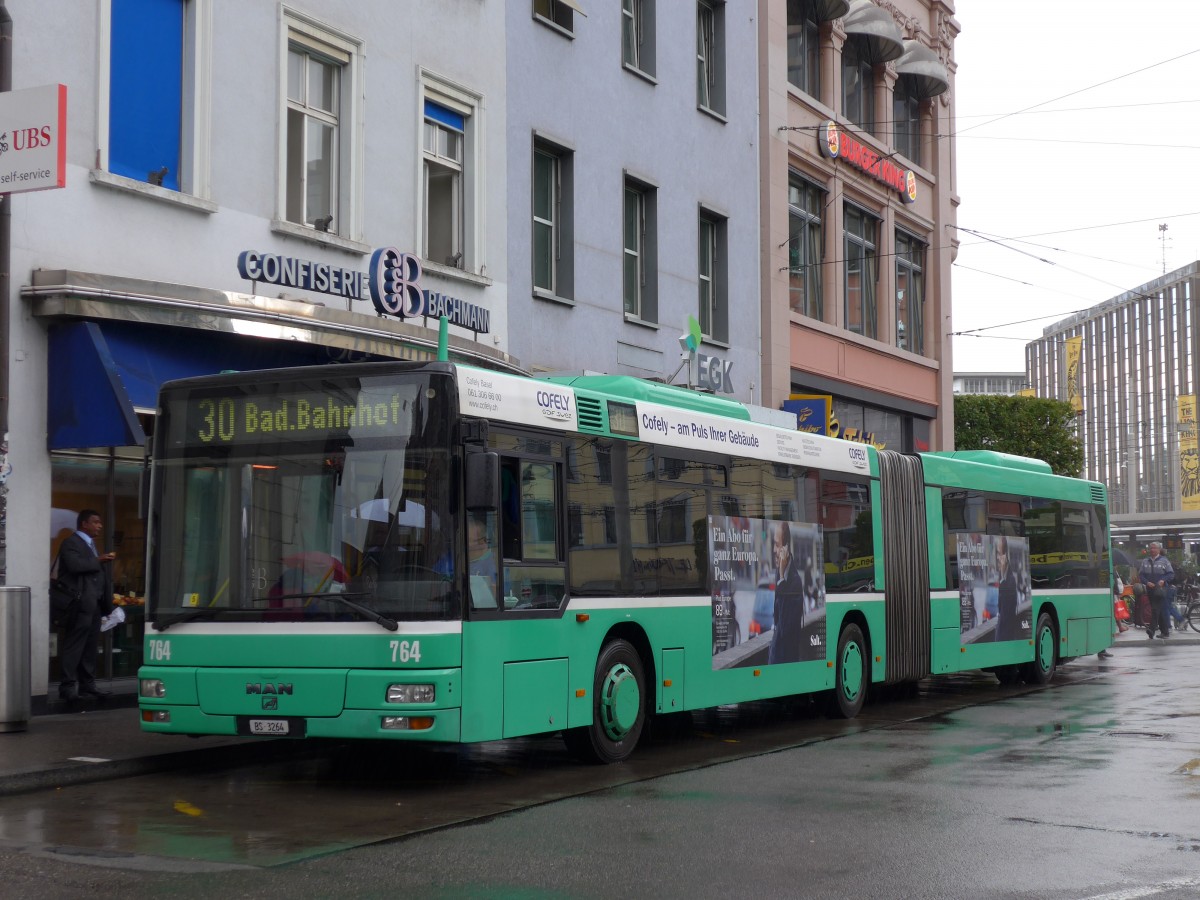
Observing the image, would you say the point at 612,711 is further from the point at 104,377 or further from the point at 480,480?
the point at 104,377

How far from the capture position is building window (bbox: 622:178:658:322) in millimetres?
24312

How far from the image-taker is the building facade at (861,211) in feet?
93.0

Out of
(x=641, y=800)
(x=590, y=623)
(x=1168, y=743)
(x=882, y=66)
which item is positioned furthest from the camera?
(x=882, y=66)

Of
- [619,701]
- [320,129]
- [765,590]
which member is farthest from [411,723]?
[320,129]

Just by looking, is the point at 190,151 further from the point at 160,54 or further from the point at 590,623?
the point at 590,623

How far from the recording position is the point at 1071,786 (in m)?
10.6

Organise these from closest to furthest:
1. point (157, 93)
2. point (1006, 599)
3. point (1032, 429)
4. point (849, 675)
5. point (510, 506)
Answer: point (510, 506), point (157, 93), point (849, 675), point (1006, 599), point (1032, 429)

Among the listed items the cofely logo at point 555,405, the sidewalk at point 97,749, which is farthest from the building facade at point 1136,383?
the cofely logo at point 555,405

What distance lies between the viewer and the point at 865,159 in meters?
31.6

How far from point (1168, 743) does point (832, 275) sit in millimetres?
18063

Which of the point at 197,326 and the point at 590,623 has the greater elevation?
the point at 197,326

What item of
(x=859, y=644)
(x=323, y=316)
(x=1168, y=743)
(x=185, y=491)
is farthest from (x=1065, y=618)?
(x=185, y=491)

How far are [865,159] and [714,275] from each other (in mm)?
6435

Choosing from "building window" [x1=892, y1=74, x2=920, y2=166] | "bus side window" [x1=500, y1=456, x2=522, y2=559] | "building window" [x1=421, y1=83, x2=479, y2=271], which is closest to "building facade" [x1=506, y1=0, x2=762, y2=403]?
"building window" [x1=421, y1=83, x2=479, y2=271]
